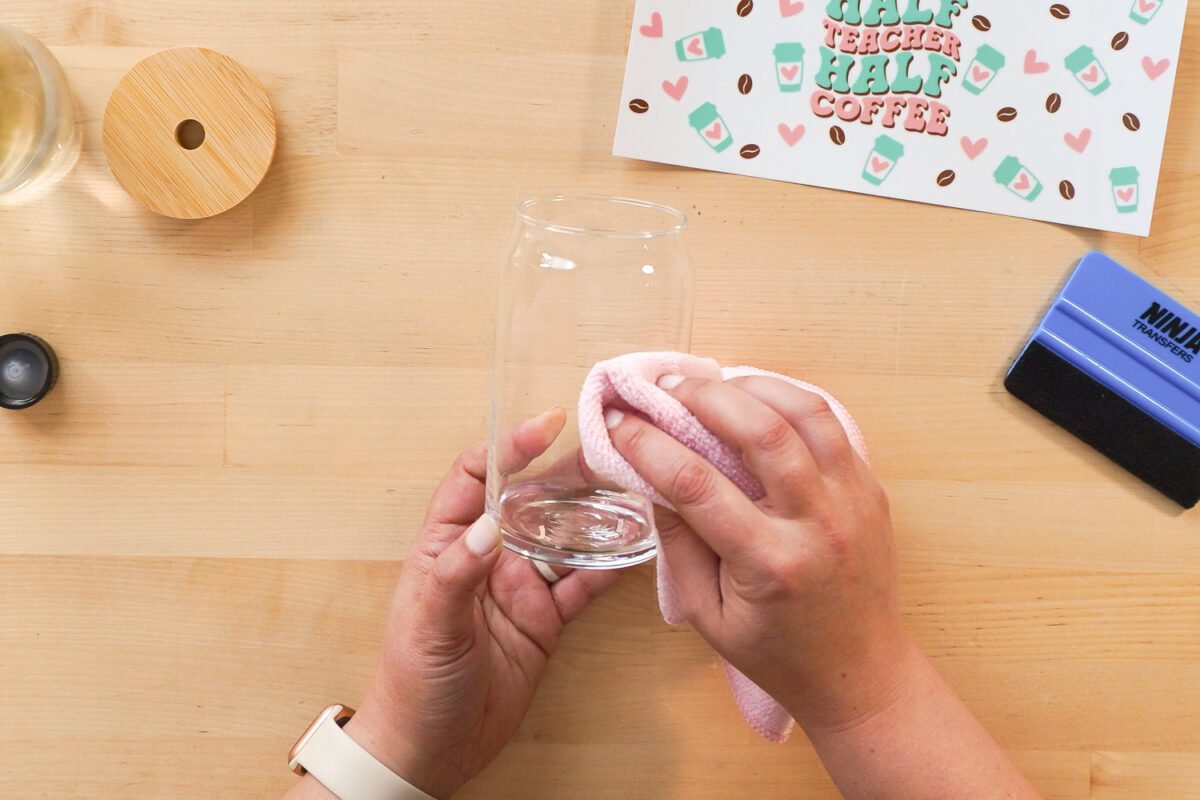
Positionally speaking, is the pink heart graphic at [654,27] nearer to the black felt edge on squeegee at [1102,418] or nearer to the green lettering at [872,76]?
the green lettering at [872,76]

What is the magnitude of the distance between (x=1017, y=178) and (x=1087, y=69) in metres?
0.11

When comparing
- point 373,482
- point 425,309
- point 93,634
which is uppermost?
point 425,309

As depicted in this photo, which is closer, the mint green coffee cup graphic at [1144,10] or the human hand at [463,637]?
the human hand at [463,637]

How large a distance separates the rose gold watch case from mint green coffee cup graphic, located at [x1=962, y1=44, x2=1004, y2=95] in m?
0.74

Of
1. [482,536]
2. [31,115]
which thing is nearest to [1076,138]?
[482,536]

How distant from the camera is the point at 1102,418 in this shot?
0.73m

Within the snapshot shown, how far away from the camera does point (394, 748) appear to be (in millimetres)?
653

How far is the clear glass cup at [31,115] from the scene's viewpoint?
26.8 inches

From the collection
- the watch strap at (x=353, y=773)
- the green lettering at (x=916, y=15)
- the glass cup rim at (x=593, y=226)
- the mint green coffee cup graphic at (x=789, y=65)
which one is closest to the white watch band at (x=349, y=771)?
the watch strap at (x=353, y=773)

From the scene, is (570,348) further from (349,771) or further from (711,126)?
(349,771)

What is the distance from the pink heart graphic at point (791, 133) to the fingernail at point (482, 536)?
410mm

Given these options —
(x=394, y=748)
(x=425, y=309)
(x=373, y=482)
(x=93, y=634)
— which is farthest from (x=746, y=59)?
(x=93, y=634)

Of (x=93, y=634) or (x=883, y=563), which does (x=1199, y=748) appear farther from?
(x=93, y=634)

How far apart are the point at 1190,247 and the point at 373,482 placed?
731mm
